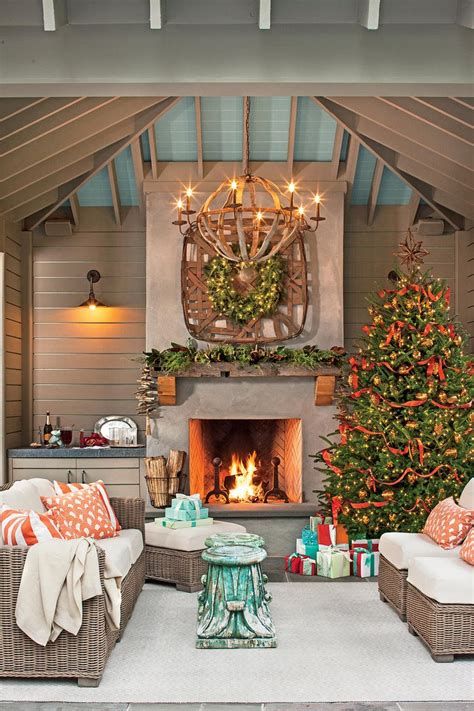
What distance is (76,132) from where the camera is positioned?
22.7ft

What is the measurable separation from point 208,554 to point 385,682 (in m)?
1.33

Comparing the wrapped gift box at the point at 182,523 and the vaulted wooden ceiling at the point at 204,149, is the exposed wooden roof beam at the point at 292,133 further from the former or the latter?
the wrapped gift box at the point at 182,523

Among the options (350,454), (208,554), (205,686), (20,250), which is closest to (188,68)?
(208,554)

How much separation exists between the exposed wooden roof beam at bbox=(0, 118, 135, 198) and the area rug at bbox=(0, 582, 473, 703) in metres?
3.85

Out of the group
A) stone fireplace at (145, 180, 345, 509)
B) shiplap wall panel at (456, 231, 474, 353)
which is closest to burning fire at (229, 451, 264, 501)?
stone fireplace at (145, 180, 345, 509)

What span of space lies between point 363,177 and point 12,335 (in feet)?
12.6

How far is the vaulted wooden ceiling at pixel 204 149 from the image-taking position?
6.52 m

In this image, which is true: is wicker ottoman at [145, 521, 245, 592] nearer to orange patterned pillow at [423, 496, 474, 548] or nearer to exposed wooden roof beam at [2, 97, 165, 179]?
orange patterned pillow at [423, 496, 474, 548]

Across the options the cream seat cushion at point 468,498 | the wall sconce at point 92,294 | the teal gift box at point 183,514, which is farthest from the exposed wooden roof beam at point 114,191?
the cream seat cushion at point 468,498

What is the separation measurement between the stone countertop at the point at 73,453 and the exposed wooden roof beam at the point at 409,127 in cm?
375

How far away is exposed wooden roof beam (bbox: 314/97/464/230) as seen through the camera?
721cm

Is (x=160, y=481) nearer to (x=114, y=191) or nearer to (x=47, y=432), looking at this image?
(x=47, y=432)

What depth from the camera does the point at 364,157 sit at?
8.28 meters

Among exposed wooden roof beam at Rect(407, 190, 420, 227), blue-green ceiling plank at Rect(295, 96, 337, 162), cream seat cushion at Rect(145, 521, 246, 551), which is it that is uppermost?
blue-green ceiling plank at Rect(295, 96, 337, 162)
